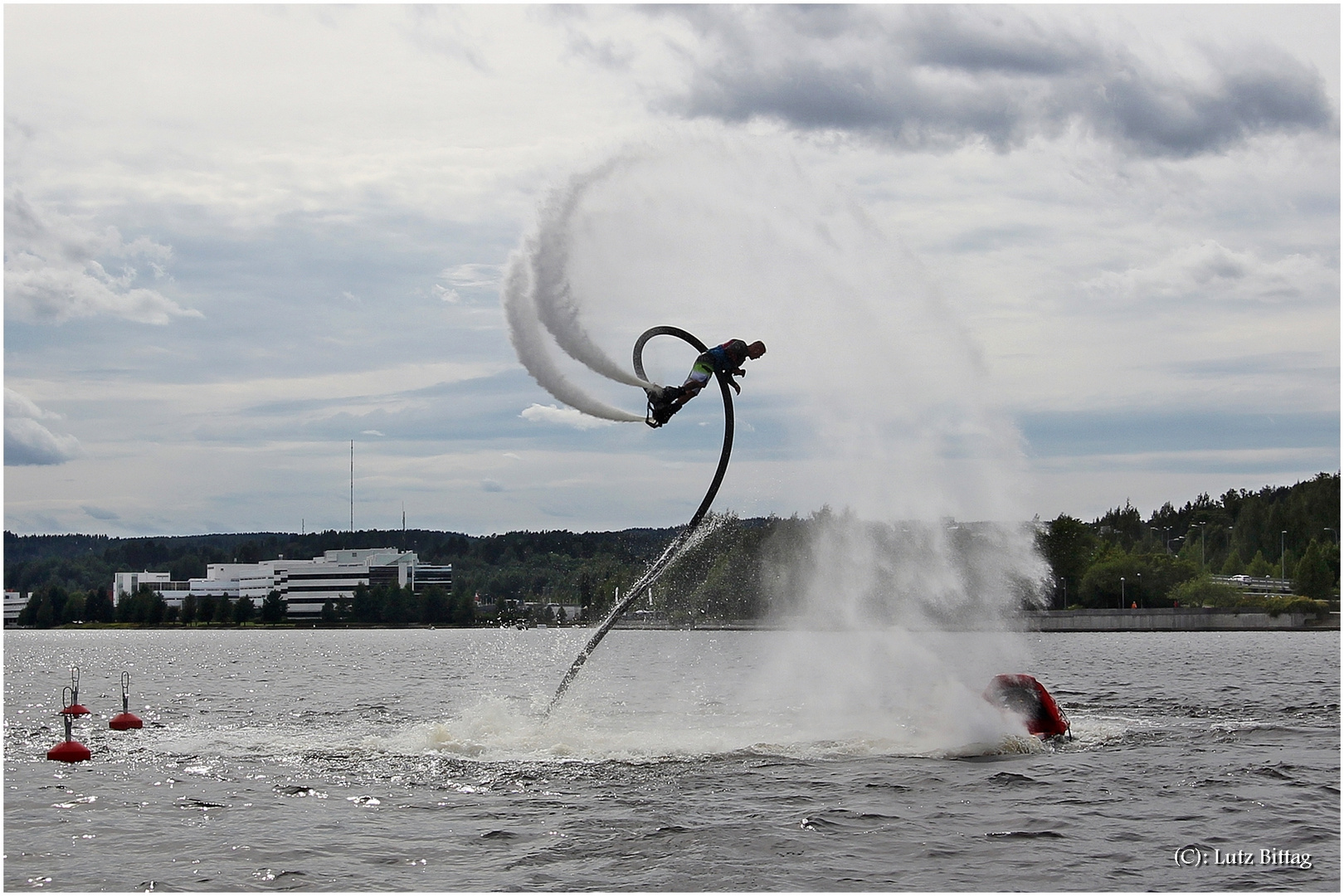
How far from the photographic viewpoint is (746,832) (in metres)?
25.0

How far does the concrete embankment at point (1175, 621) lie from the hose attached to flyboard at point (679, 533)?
155831 millimetres

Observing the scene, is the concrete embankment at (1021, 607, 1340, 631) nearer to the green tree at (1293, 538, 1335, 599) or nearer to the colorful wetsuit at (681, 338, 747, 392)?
the green tree at (1293, 538, 1335, 599)

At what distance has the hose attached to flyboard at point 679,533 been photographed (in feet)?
91.6

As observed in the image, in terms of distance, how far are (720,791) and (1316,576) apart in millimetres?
191057

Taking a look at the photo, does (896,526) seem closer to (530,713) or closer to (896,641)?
(896,641)

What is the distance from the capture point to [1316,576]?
193375 mm

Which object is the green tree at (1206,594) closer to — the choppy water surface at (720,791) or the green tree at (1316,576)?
the green tree at (1316,576)

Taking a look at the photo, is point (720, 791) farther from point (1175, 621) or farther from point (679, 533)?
point (1175, 621)

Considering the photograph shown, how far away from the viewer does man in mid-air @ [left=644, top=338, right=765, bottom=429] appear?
27.5 m

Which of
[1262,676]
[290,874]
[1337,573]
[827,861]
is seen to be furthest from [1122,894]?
[1337,573]

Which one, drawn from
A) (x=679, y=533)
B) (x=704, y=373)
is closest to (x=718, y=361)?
(x=704, y=373)

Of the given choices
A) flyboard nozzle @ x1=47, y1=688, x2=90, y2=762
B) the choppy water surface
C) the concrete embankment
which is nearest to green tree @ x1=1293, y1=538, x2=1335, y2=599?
the concrete embankment

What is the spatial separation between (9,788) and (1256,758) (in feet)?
108

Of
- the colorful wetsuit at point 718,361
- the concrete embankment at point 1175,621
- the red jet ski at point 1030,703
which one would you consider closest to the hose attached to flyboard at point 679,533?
the colorful wetsuit at point 718,361
